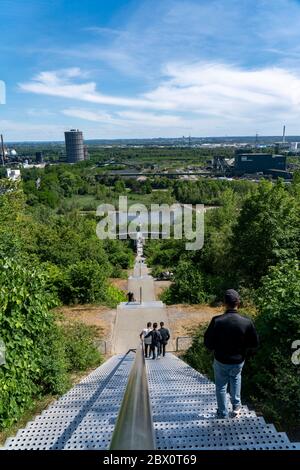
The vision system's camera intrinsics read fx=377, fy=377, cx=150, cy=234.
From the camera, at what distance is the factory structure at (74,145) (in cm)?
17725

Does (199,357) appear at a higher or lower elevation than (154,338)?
lower

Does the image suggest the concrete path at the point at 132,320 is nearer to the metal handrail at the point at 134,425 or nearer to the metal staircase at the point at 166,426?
the metal staircase at the point at 166,426

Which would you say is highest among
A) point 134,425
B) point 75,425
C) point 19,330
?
point 134,425

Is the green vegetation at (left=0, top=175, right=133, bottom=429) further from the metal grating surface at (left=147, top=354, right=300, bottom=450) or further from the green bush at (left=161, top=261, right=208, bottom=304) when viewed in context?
the green bush at (left=161, top=261, right=208, bottom=304)

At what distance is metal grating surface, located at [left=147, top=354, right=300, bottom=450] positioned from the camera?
11.1 ft

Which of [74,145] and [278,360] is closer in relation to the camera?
[278,360]

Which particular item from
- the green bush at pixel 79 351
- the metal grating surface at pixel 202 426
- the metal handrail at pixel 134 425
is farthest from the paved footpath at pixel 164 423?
the green bush at pixel 79 351

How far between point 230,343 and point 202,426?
34.9 inches

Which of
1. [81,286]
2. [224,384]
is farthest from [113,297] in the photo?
[224,384]

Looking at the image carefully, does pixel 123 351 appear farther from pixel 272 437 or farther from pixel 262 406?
pixel 272 437

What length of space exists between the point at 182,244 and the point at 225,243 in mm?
5470

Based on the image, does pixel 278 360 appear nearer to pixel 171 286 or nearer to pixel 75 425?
pixel 75 425

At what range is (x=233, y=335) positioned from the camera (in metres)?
4.11

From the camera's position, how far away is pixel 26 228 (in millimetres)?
Result: 23312
